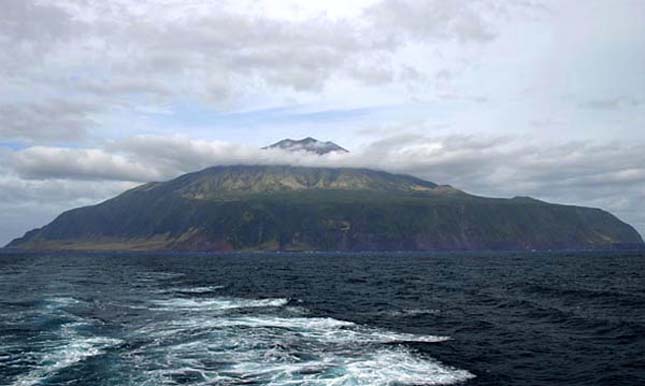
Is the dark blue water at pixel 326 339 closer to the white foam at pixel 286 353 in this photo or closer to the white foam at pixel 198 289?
the white foam at pixel 286 353

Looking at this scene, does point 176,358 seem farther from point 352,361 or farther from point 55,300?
point 55,300

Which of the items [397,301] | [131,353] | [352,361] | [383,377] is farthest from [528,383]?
[397,301]

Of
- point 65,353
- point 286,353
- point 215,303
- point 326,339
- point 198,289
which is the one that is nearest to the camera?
point 65,353

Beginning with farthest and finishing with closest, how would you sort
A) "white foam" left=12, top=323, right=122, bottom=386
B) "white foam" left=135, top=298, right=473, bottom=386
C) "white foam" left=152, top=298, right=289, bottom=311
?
"white foam" left=152, top=298, right=289, bottom=311
"white foam" left=135, top=298, right=473, bottom=386
"white foam" left=12, top=323, right=122, bottom=386

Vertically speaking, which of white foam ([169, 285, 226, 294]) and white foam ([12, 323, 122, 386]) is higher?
white foam ([169, 285, 226, 294])

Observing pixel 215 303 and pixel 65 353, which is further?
pixel 215 303

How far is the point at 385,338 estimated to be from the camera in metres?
45.9

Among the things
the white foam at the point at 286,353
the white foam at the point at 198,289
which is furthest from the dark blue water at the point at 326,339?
the white foam at the point at 198,289

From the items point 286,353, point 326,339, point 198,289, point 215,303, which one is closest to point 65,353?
point 286,353

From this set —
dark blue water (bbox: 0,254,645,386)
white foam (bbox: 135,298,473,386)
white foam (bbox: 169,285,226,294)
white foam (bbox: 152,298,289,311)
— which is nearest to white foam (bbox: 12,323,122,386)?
dark blue water (bbox: 0,254,645,386)

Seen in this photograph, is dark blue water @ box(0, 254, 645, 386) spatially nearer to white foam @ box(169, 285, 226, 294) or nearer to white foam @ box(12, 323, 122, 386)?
white foam @ box(12, 323, 122, 386)

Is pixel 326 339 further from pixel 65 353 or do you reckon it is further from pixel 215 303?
pixel 215 303

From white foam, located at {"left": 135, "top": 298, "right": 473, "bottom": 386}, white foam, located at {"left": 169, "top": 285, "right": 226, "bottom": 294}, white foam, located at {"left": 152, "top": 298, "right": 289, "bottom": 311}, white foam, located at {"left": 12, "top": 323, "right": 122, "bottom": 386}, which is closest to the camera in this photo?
white foam, located at {"left": 12, "top": 323, "right": 122, "bottom": 386}

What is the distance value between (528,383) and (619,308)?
34717mm
